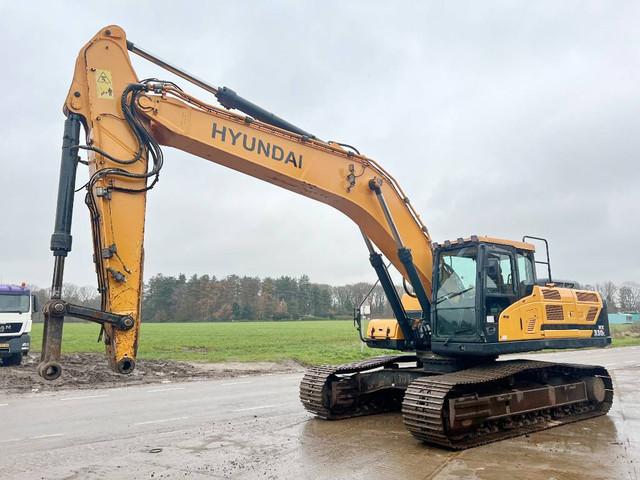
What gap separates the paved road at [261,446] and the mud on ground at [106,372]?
344 cm

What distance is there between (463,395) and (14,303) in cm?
1686

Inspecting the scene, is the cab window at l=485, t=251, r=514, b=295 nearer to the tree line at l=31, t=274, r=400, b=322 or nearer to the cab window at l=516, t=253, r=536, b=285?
the cab window at l=516, t=253, r=536, b=285

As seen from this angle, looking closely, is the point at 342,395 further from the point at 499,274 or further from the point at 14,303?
the point at 14,303

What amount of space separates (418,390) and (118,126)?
5.24 m

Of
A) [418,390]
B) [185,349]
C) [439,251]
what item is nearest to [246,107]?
[439,251]

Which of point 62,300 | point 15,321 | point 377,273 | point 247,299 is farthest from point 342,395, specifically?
point 247,299

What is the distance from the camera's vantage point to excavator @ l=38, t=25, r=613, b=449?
20.0ft

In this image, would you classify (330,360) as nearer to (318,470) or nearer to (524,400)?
(524,400)

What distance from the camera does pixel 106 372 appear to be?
1662cm

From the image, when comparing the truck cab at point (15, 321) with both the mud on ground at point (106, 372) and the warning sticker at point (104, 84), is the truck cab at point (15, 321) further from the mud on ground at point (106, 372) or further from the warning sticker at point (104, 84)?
the warning sticker at point (104, 84)

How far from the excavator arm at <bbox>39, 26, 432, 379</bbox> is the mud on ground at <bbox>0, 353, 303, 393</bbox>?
29.7ft

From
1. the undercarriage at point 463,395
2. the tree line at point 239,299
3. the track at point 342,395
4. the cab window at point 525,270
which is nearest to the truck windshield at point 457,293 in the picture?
the undercarriage at point 463,395

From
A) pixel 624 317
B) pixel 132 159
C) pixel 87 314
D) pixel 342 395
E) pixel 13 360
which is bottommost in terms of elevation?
pixel 342 395

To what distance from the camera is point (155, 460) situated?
659cm
